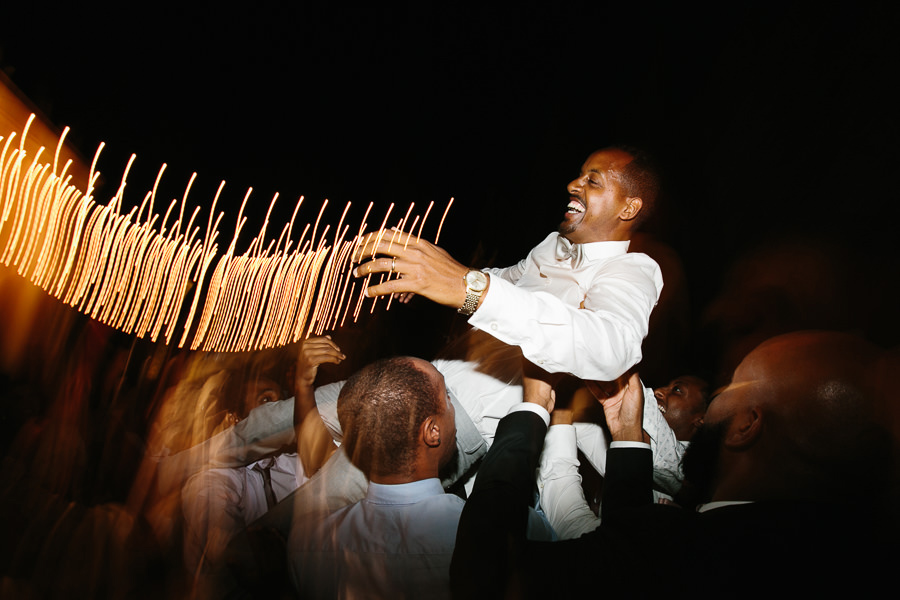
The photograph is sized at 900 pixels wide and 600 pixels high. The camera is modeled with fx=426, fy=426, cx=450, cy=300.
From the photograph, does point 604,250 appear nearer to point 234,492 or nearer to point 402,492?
point 402,492

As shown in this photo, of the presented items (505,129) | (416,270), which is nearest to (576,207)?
(416,270)

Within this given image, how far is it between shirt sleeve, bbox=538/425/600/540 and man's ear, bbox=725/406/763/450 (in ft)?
2.24

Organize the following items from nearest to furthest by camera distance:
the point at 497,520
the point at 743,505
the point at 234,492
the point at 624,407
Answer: the point at 743,505 < the point at 497,520 < the point at 624,407 < the point at 234,492

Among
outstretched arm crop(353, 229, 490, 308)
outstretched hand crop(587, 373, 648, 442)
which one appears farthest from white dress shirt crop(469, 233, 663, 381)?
outstretched hand crop(587, 373, 648, 442)

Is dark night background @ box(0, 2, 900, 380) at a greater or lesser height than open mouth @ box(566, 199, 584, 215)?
greater

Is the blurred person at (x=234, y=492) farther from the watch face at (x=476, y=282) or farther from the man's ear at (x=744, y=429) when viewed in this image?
the man's ear at (x=744, y=429)

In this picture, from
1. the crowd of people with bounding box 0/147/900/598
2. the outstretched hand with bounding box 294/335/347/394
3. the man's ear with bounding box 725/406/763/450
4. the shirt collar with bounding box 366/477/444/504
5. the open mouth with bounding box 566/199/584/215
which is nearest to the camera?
the crowd of people with bounding box 0/147/900/598

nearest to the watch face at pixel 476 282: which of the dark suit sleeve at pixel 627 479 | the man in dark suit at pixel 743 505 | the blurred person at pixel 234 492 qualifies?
the man in dark suit at pixel 743 505

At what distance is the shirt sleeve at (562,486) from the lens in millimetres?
1984

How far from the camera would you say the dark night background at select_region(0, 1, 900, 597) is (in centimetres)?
351

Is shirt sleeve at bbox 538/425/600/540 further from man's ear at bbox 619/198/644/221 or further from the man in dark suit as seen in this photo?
man's ear at bbox 619/198/644/221

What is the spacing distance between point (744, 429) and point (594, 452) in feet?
4.25

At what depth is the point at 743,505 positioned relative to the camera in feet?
4.02

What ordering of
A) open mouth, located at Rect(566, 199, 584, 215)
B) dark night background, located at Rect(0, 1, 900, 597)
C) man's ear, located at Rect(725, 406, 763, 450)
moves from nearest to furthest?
man's ear, located at Rect(725, 406, 763, 450), open mouth, located at Rect(566, 199, 584, 215), dark night background, located at Rect(0, 1, 900, 597)
